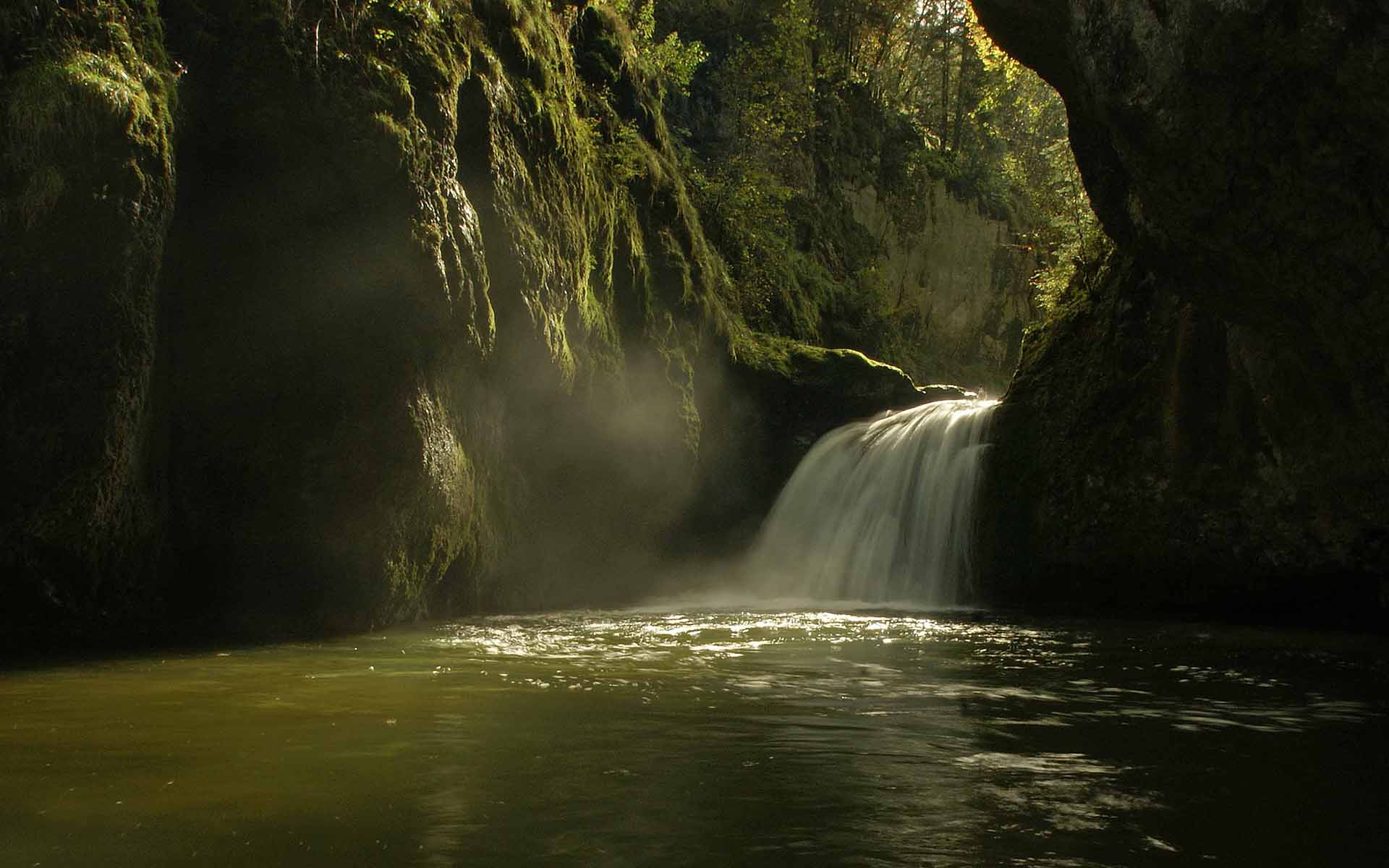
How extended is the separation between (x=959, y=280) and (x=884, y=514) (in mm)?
17054

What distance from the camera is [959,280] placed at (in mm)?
29047

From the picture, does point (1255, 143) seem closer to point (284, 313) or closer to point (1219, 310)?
point (1219, 310)

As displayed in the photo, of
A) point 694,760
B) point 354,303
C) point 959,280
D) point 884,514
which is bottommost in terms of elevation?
point 694,760

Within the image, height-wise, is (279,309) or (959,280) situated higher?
(959,280)

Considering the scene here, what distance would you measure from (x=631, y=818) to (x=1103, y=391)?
9.58 meters

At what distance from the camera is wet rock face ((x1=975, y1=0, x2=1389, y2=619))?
664 centimetres

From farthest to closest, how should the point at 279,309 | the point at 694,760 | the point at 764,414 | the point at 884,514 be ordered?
the point at 764,414 → the point at 884,514 → the point at 279,309 → the point at 694,760

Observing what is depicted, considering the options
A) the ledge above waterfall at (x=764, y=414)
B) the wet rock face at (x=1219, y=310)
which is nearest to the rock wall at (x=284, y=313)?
the ledge above waterfall at (x=764, y=414)

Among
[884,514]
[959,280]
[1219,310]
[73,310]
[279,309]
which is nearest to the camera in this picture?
[73,310]

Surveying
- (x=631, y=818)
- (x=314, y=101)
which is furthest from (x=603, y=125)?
(x=631, y=818)

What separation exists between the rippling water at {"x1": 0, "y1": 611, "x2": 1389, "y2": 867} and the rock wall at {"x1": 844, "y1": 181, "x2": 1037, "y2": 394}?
2071 centimetres

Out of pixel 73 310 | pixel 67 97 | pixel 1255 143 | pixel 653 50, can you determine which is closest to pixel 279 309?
pixel 73 310

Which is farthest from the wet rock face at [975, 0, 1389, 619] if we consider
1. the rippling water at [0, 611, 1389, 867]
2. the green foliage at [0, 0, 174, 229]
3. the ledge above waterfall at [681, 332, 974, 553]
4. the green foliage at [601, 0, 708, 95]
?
the green foliage at [601, 0, 708, 95]

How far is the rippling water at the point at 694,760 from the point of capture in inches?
126
